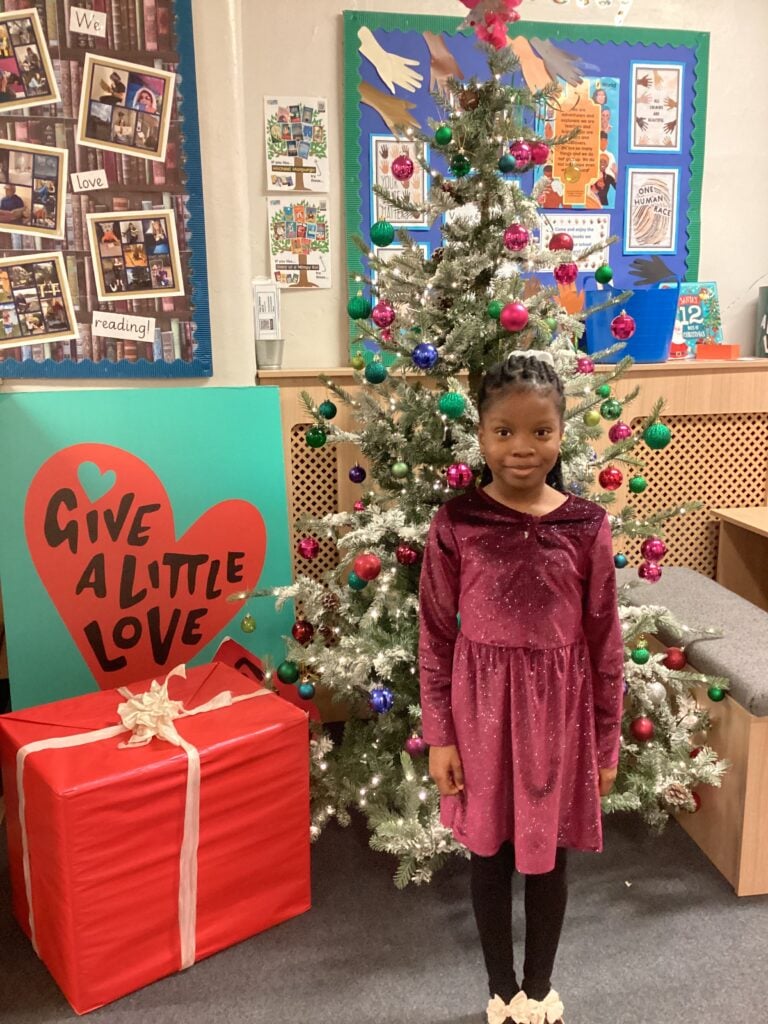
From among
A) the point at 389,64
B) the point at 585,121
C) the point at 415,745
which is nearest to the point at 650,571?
the point at 415,745

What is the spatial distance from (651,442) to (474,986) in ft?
3.72

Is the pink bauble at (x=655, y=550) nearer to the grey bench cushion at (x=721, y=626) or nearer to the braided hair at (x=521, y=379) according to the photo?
the grey bench cushion at (x=721, y=626)

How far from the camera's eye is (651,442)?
172 cm

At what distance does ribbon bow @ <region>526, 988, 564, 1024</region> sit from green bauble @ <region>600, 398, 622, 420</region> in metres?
1.10

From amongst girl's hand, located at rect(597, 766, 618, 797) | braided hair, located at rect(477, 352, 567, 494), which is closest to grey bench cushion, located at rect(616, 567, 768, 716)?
girl's hand, located at rect(597, 766, 618, 797)

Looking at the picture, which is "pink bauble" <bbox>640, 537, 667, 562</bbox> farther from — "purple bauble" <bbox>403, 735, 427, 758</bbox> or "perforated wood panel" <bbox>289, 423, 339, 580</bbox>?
"perforated wood panel" <bbox>289, 423, 339, 580</bbox>

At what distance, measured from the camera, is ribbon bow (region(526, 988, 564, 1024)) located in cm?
139

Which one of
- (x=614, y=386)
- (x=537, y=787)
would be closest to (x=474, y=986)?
(x=537, y=787)

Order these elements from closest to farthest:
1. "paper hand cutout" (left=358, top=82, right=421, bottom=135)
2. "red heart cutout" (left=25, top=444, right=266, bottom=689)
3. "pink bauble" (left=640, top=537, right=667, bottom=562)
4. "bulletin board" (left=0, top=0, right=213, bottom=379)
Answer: "pink bauble" (left=640, top=537, right=667, bottom=562) → "bulletin board" (left=0, top=0, right=213, bottom=379) → "red heart cutout" (left=25, top=444, right=266, bottom=689) → "paper hand cutout" (left=358, top=82, right=421, bottom=135)

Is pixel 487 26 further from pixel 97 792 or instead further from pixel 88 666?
pixel 88 666

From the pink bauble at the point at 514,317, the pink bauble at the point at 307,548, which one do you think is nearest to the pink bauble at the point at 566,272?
the pink bauble at the point at 514,317

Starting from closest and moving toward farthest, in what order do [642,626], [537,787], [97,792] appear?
[537,787] < [97,792] < [642,626]

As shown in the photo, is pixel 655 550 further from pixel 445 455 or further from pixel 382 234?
pixel 382 234

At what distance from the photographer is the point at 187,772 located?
5.04 feet
